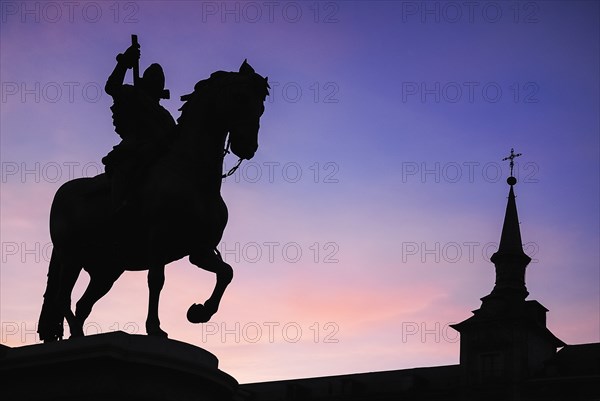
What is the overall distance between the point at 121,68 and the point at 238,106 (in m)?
1.99

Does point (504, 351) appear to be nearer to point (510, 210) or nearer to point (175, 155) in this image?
point (510, 210)

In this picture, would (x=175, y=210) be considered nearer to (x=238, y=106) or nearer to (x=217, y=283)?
(x=217, y=283)

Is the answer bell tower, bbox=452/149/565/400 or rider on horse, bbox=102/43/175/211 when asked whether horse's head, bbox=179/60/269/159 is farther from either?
bell tower, bbox=452/149/565/400

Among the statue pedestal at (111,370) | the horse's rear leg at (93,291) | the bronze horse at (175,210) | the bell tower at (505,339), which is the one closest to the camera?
the statue pedestal at (111,370)

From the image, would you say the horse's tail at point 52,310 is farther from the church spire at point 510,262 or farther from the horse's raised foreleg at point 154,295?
the church spire at point 510,262

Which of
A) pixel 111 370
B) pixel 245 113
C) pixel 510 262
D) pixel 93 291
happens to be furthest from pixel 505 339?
pixel 111 370

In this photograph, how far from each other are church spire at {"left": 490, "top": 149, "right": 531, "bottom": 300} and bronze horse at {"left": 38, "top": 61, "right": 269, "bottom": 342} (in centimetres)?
7521

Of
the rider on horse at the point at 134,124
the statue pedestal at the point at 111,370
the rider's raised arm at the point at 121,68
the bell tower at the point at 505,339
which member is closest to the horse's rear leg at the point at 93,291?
the rider on horse at the point at 134,124

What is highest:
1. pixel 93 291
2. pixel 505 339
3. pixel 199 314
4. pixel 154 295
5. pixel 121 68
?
pixel 505 339

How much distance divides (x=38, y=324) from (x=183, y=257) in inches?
93.7

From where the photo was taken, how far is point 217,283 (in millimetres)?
14555

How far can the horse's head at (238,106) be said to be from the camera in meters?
14.4

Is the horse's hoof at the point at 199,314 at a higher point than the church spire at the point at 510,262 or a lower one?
lower

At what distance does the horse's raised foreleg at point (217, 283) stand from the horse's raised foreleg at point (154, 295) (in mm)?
486
